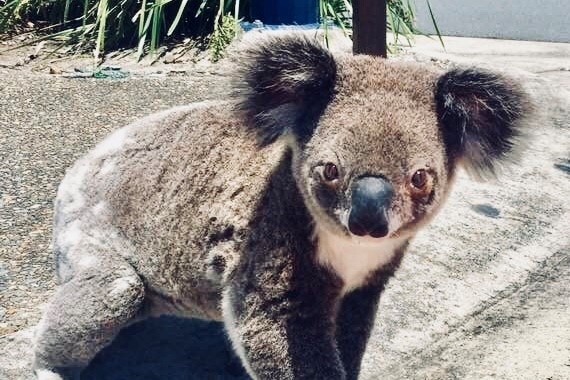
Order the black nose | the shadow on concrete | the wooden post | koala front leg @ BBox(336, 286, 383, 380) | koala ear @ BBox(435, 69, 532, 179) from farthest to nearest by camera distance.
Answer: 1. the wooden post
2. the shadow on concrete
3. koala front leg @ BBox(336, 286, 383, 380)
4. koala ear @ BBox(435, 69, 532, 179)
5. the black nose

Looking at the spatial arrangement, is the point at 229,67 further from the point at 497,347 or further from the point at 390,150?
the point at 497,347

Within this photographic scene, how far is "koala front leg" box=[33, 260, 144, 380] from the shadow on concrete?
→ 17 centimetres

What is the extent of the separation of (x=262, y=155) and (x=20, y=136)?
8.22 feet

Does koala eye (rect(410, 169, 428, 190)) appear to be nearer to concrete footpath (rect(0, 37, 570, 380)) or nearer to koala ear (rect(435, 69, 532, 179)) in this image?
koala ear (rect(435, 69, 532, 179))

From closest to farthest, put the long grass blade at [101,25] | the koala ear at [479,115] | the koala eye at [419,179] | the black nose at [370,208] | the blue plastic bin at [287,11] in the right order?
the black nose at [370,208] → the koala eye at [419,179] → the koala ear at [479,115] → the long grass blade at [101,25] → the blue plastic bin at [287,11]

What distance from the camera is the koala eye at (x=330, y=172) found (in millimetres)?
1691

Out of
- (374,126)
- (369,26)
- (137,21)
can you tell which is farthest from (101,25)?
(374,126)

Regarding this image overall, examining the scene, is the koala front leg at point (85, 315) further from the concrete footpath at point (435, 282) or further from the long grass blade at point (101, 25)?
the long grass blade at point (101, 25)

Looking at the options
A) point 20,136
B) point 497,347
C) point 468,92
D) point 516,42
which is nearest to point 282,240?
point 468,92

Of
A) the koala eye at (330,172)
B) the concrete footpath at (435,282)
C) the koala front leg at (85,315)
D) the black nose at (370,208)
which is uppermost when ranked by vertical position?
the koala eye at (330,172)

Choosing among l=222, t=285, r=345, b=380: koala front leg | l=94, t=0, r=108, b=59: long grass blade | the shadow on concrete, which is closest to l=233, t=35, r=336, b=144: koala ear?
l=222, t=285, r=345, b=380: koala front leg

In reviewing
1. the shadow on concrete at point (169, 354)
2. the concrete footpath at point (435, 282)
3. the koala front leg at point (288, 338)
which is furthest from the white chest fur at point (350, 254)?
the shadow on concrete at point (169, 354)

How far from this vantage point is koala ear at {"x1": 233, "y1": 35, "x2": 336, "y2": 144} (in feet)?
6.04

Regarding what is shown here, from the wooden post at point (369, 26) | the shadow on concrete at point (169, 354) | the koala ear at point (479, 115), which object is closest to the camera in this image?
the koala ear at point (479, 115)
